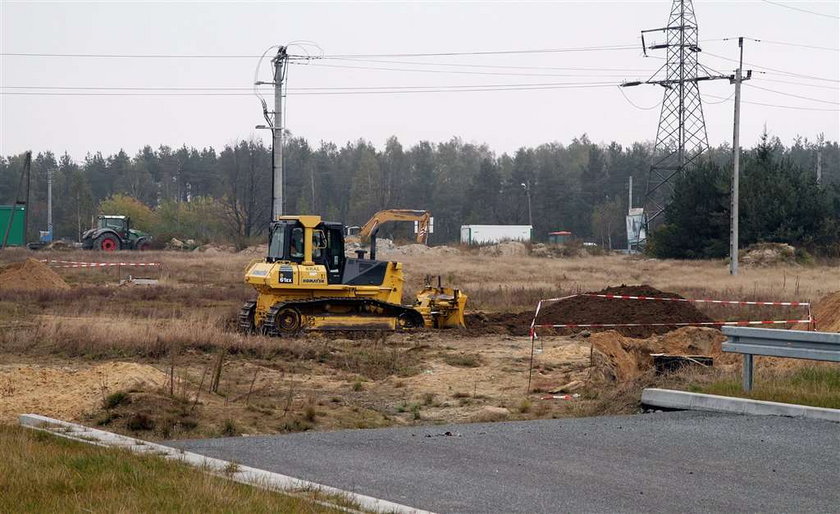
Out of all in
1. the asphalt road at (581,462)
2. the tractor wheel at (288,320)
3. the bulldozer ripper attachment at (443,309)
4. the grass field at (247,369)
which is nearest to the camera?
the asphalt road at (581,462)

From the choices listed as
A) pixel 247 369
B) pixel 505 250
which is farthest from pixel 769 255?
pixel 247 369

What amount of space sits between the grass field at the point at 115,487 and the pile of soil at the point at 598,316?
17625mm

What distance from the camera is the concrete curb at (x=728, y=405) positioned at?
36.1 ft

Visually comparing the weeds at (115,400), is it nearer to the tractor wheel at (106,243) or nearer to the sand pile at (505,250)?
the sand pile at (505,250)

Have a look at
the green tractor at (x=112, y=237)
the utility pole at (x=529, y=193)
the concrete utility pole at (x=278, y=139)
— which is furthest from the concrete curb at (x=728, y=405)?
the utility pole at (x=529, y=193)

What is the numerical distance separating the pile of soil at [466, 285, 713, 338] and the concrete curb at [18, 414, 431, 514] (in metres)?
16.1

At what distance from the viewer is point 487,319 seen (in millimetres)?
27938

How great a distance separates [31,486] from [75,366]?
10.4 meters

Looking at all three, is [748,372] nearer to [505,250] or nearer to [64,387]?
[64,387]

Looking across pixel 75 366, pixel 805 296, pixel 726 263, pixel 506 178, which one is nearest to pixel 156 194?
pixel 506 178

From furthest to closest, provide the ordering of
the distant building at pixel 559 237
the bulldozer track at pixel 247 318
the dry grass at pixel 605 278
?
1. the distant building at pixel 559 237
2. the dry grass at pixel 605 278
3. the bulldozer track at pixel 247 318

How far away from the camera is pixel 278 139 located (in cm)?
3609

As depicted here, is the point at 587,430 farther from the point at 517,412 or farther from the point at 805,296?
the point at 805,296

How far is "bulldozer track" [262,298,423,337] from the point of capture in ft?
79.7
